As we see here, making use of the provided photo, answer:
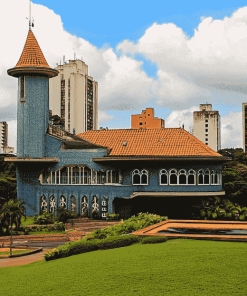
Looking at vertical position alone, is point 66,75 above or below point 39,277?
above

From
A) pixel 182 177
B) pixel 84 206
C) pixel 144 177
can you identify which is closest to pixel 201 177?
pixel 182 177

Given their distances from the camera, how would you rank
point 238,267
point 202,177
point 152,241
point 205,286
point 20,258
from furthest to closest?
1. point 202,177
2. point 20,258
3. point 152,241
4. point 238,267
5. point 205,286

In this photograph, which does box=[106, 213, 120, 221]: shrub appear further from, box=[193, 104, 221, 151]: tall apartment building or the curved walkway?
box=[193, 104, 221, 151]: tall apartment building

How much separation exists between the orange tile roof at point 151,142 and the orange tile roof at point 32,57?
25.0ft

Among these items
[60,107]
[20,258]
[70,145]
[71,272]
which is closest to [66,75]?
[60,107]

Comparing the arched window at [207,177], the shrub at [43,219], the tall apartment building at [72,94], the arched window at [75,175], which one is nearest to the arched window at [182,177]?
the arched window at [207,177]

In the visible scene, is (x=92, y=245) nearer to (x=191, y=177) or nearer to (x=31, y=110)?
(x=191, y=177)

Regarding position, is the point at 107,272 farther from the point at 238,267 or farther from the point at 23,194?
the point at 23,194

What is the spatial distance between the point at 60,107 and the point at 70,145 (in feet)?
194

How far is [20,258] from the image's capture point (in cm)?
1867

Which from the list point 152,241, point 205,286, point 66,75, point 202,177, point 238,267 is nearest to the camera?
point 205,286

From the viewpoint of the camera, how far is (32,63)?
32.7m

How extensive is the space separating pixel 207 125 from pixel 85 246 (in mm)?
95668

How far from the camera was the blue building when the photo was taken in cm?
3155
